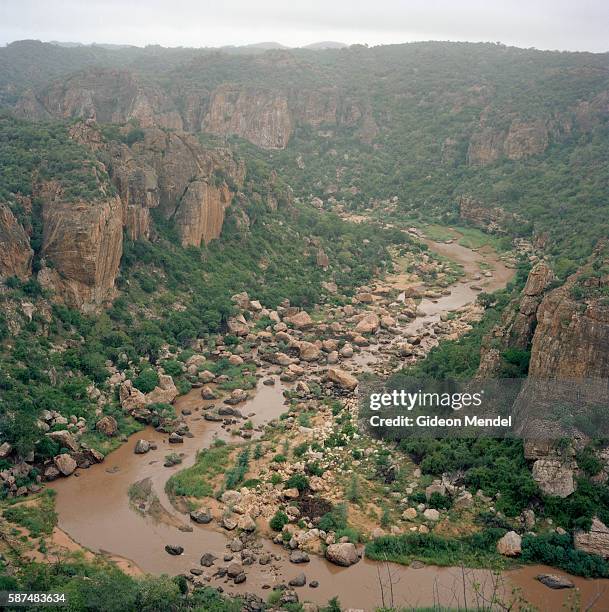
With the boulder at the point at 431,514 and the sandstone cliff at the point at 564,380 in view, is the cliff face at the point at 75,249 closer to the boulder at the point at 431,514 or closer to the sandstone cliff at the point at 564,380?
the boulder at the point at 431,514

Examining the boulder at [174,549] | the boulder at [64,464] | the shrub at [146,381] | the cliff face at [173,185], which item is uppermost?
the cliff face at [173,185]

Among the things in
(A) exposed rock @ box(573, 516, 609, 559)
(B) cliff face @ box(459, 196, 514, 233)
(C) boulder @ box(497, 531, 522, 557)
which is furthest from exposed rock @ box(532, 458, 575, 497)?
(B) cliff face @ box(459, 196, 514, 233)

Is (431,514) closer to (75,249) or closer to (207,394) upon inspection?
(207,394)

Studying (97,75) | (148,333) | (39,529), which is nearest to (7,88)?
(97,75)

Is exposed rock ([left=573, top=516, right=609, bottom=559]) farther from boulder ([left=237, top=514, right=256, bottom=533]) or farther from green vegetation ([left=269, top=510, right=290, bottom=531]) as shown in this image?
boulder ([left=237, top=514, right=256, bottom=533])

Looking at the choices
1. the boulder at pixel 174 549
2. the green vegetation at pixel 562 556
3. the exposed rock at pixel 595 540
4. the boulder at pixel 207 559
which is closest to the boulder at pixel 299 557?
the boulder at pixel 207 559

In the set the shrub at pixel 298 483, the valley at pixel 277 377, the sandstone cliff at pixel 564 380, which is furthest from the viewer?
the shrub at pixel 298 483

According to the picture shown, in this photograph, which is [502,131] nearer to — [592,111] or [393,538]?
[592,111]
